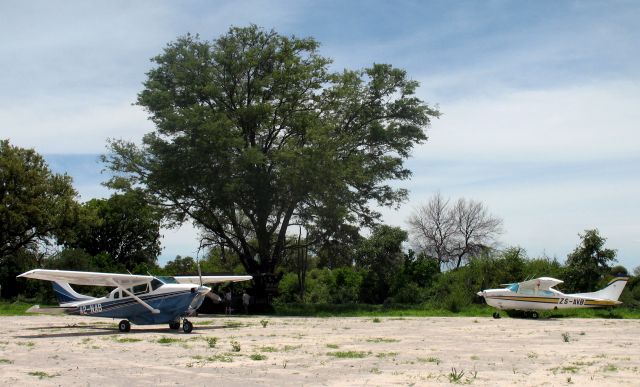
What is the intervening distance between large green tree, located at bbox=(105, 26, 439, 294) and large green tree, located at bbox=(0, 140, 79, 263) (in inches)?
371

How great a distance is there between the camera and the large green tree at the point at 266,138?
113 ft

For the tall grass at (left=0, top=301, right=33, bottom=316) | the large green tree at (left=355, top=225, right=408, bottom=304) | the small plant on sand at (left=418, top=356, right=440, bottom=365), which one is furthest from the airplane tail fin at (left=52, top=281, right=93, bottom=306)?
the large green tree at (left=355, top=225, right=408, bottom=304)

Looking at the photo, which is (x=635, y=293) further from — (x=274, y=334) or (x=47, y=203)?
(x=47, y=203)

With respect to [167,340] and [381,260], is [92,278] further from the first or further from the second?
[381,260]

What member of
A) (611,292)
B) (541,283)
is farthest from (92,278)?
(611,292)

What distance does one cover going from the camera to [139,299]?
848 inches

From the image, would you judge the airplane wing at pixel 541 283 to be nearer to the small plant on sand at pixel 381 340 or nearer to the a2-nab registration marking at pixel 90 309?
the small plant on sand at pixel 381 340

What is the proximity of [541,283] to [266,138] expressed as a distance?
17210 mm

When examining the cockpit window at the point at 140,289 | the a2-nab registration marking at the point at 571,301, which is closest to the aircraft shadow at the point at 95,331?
the cockpit window at the point at 140,289

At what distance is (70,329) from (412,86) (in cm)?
2496

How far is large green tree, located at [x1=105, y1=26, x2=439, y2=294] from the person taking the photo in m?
34.5

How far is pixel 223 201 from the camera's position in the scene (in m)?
35.7

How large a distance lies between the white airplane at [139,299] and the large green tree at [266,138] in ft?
40.6

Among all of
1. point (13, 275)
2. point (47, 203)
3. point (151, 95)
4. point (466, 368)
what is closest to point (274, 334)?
point (466, 368)
